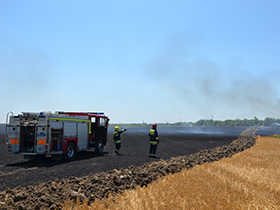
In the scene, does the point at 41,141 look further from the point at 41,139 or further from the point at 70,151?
the point at 70,151

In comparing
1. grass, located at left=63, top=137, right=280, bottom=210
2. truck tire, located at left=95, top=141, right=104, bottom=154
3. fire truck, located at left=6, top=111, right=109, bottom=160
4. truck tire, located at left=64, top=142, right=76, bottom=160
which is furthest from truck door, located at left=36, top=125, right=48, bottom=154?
grass, located at left=63, top=137, right=280, bottom=210

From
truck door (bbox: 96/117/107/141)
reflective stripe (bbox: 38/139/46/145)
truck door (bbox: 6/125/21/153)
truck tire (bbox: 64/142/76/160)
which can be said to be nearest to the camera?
reflective stripe (bbox: 38/139/46/145)

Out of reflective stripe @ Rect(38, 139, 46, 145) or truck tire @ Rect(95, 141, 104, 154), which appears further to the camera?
truck tire @ Rect(95, 141, 104, 154)

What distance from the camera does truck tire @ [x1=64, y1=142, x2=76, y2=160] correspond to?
51.6 ft

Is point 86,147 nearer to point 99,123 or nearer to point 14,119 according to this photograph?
point 99,123

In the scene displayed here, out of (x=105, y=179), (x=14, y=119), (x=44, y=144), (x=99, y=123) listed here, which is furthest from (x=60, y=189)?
(x=99, y=123)

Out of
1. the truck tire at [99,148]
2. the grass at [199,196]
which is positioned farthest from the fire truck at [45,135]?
the grass at [199,196]

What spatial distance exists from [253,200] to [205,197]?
3.41ft

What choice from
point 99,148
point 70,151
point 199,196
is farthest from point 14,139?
point 199,196

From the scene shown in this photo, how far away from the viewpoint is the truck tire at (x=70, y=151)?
51.6ft

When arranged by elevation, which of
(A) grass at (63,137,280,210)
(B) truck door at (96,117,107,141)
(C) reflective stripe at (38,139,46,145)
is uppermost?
(B) truck door at (96,117,107,141)

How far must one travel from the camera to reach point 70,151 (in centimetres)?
1633

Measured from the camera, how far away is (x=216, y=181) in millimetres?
8266

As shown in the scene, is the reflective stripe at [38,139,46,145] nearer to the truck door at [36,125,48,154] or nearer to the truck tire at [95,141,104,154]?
the truck door at [36,125,48,154]
